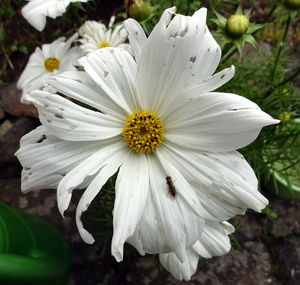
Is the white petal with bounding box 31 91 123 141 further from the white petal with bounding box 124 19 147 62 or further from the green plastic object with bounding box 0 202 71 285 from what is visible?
the green plastic object with bounding box 0 202 71 285

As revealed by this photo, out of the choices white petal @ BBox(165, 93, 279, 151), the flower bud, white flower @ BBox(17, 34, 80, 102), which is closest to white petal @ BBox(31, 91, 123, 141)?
white petal @ BBox(165, 93, 279, 151)

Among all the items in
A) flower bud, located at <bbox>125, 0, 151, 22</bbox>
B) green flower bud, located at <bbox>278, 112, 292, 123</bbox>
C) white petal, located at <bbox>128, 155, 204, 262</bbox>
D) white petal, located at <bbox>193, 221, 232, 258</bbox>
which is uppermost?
flower bud, located at <bbox>125, 0, 151, 22</bbox>

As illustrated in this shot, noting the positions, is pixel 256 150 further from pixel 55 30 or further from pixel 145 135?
pixel 55 30

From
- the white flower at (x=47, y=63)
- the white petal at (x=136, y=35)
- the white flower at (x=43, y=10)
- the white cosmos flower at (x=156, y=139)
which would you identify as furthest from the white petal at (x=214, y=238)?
the white flower at (x=47, y=63)

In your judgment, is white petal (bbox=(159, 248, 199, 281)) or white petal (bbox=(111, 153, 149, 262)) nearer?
white petal (bbox=(111, 153, 149, 262))

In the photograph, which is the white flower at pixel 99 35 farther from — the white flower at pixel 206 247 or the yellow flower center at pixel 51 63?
the white flower at pixel 206 247

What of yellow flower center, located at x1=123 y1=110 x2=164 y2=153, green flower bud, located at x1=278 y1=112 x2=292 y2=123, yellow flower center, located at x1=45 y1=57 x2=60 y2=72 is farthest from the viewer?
yellow flower center, located at x1=45 y1=57 x2=60 y2=72

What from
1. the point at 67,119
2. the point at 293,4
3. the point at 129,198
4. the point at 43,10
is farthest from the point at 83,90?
the point at 293,4
